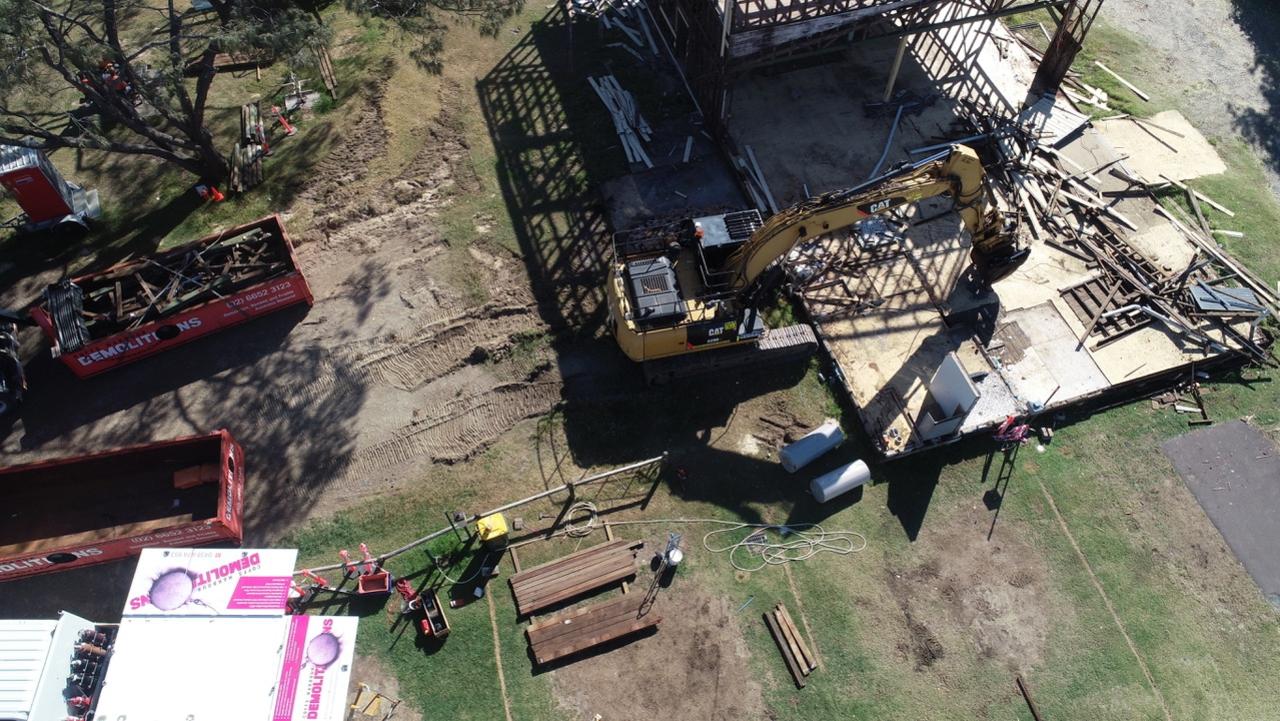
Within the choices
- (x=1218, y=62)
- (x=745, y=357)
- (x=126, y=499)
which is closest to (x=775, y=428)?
(x=745, y=357)

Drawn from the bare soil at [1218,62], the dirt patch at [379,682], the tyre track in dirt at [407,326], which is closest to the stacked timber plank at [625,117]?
the tyre track in dirt at [407,326]

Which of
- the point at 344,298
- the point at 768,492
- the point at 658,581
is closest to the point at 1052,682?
the point at 768,492

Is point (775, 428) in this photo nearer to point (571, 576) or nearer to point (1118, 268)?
point (571, 576)

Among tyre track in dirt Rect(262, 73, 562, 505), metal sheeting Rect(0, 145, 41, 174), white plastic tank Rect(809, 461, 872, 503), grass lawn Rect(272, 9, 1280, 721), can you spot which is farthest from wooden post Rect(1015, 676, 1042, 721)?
metal sheeting Rect(0, 145, 41, 174)

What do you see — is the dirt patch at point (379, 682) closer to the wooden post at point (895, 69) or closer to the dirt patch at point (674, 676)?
the dirt patch at point (674, 676)

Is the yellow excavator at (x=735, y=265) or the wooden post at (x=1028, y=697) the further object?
the yellow excavator at (x=735, y=265)

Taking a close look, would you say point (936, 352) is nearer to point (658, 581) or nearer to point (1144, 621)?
point (1144, 621)
